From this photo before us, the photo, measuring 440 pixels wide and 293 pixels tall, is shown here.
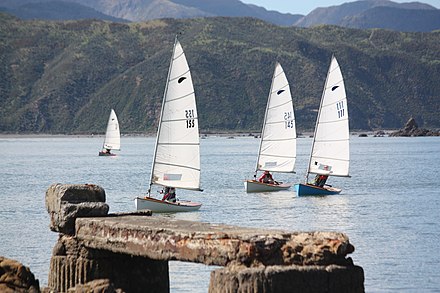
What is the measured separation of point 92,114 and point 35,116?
10691 millimetres

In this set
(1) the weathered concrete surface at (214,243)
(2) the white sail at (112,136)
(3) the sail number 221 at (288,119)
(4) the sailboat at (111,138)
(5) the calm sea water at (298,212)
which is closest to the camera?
(1) the weathered concrete surface at (214,243)

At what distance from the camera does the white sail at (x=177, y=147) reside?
35.4 meters

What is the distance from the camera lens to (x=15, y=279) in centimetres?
1240

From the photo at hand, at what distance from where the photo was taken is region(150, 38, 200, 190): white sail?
3538 centimetres

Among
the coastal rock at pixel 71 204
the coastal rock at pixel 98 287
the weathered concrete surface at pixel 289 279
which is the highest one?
the coastal rock at pixel 71 204

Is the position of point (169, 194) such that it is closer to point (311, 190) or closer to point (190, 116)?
point (190, 116)

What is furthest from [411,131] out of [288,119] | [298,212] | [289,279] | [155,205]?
[289,279]

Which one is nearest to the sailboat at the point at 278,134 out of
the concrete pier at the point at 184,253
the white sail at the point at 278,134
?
the white sail at the point at 278,134

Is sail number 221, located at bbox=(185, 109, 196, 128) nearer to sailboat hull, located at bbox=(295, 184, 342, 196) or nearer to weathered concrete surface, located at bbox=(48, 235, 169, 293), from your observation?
sailboat hull, located at bbox=(295, 184, 342, 196)

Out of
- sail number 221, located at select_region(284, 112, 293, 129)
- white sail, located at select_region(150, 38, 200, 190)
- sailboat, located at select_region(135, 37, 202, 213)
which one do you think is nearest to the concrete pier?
sailboat, located at select_region(135, 37, 202, 213)

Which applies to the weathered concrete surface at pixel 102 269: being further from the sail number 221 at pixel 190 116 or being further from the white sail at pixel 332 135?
the white sail at pixel 332 135

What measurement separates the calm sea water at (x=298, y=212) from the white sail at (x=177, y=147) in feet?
4.85

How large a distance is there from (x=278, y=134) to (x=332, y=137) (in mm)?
2940

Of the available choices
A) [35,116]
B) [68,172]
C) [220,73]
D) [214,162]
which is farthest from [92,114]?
[68,172]
